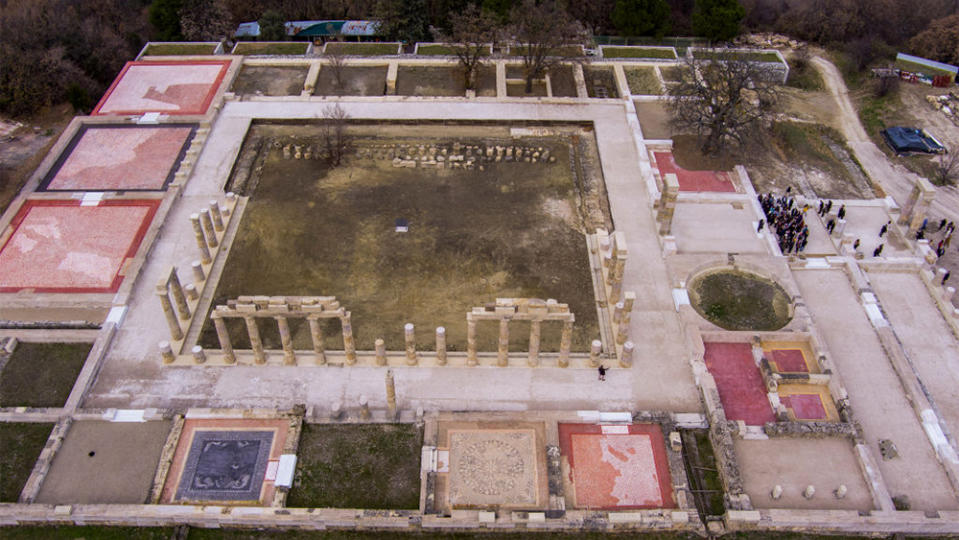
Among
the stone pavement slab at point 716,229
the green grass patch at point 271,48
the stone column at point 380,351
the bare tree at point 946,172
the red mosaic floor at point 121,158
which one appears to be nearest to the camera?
the stone column at point 380,351

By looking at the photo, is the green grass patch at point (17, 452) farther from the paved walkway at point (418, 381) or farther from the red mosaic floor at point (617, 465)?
the red mosaic floor at point (617, 465)

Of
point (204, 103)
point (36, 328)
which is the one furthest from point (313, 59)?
point (36, 328)

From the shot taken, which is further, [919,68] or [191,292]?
[919,68]

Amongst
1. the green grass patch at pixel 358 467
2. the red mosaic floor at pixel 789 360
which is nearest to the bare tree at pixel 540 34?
the red mosaic floor at pixel 789 360

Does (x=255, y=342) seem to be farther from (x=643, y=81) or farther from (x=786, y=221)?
(x=643, y=81)

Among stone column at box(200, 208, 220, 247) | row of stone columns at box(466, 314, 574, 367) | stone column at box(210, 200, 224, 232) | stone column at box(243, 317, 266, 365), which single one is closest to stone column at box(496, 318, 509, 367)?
row of stone columns at box(466, 314, 574, 367)

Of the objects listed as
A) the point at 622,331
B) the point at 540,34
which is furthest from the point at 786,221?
the point at 540,34
